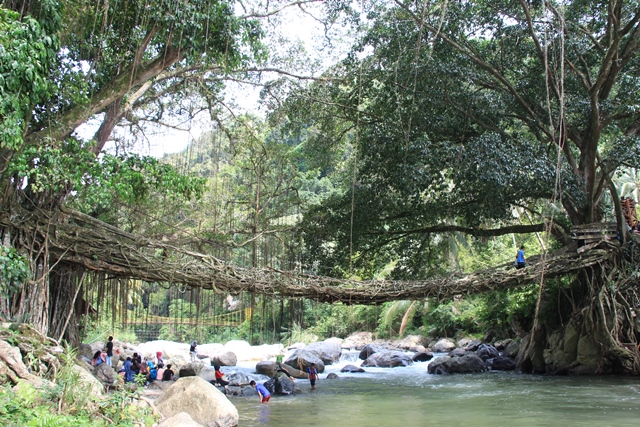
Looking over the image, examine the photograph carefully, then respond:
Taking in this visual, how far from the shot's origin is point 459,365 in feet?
43.5

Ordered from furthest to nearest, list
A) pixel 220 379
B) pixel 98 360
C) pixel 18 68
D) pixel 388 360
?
pixel 388 360, pixel 220 379, pixel 98 360, pixel 18 68

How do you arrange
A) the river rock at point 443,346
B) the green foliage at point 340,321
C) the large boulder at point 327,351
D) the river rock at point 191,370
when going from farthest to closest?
the green foliage at point 340,321 → the river rock at point 443,346 → the large boulder at point 327,351 → the river rock at point 191,370

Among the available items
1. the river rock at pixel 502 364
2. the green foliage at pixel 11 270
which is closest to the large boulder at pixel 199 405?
the green foliage at pixel 11 270

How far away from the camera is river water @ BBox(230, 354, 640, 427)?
6930mm

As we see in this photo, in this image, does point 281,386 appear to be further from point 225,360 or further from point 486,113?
point 225,360

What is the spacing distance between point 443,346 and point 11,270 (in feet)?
51.1

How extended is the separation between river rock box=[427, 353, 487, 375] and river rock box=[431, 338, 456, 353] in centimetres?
546

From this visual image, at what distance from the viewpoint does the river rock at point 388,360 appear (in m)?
15.9

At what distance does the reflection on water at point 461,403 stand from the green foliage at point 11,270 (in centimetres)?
343

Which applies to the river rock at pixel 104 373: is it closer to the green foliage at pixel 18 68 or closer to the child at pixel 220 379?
the child at pixel 220 379

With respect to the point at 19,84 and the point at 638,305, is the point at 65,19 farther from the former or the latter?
the point at 638,305

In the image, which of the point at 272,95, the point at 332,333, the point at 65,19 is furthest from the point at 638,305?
the point at 332,333

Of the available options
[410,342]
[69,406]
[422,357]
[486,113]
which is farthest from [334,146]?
[410,342]

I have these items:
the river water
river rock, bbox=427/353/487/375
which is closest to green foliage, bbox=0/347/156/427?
the river water
